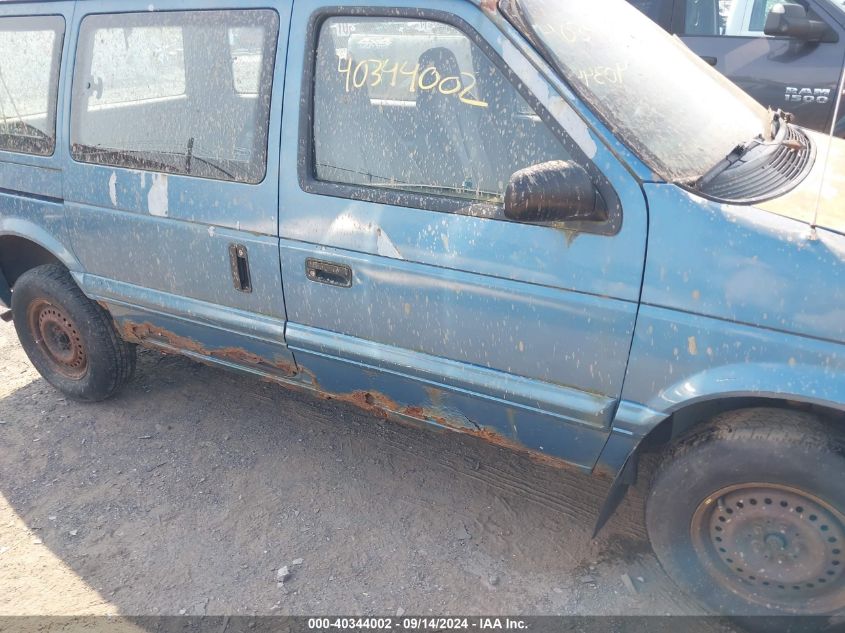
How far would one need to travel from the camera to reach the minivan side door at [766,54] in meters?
4.85

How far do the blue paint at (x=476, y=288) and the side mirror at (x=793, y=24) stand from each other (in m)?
3.56

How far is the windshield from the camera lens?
2.13 meters

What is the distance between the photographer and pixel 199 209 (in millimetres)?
2766

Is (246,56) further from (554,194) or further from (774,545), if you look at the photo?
(774,545)

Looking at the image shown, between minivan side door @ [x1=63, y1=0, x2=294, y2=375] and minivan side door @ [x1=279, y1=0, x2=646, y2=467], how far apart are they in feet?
0.48

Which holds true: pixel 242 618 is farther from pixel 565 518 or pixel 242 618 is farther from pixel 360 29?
pixel 360 29

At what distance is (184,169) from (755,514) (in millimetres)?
2371

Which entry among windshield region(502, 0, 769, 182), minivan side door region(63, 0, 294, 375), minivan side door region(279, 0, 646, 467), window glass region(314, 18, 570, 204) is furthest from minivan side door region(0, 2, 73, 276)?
windshield region(502, 0, 769, 182)

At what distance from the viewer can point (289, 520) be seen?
2877 millimetres

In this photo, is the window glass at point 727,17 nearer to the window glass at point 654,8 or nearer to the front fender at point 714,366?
the window glass at point 654,8

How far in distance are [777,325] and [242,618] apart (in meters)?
1.94

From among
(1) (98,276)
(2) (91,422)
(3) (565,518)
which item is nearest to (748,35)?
(3) (565,518)

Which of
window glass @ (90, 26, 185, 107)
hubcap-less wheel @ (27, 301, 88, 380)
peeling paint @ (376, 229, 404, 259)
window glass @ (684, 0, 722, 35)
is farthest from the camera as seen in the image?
window glass @ (684, 0, 722, 35)

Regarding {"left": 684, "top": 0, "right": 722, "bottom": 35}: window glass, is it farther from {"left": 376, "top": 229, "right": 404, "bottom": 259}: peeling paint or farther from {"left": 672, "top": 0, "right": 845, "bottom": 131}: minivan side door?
{"left": 376, "top": 229, "right": 404, "bottom": 259}: peeling paint
